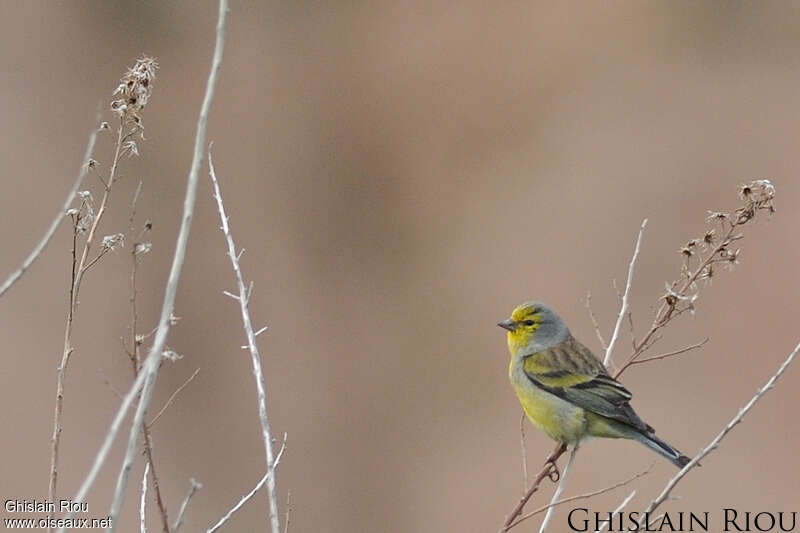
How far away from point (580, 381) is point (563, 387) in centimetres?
9

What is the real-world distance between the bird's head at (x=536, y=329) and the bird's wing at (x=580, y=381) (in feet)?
0.13

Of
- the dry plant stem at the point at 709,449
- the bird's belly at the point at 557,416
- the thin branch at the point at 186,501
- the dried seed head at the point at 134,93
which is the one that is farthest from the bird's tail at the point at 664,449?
the dried seed head at the point at 134,93

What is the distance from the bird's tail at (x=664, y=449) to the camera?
4.31m

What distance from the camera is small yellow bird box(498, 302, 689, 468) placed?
462 centimetres

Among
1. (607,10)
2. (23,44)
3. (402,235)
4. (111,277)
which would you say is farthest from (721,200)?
(23,44)

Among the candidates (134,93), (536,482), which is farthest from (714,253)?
(134,93)

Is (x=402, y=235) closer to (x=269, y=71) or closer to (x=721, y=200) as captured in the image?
(x=269, y=71)

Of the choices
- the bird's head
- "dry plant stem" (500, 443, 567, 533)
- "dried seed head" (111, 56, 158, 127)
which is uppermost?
"dried seed head" (111, 56, 158, 127)

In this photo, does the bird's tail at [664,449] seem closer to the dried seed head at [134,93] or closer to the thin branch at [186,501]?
the thin branch at [186,501]

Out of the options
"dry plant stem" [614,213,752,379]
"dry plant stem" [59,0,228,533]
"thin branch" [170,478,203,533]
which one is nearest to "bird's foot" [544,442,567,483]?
"dry plant stem" [614,213,752,379]

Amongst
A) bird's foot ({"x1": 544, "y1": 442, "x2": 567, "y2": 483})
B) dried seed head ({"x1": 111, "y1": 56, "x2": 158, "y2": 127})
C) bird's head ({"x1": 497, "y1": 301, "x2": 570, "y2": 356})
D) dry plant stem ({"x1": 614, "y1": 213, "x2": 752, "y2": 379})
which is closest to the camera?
dried seed head ({"x1": 111, "y1": 56, "x2": 158, "y2": 127})

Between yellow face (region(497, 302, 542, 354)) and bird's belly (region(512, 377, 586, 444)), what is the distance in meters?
0.28

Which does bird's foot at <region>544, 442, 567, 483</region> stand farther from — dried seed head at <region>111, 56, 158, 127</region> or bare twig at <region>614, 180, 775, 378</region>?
dried seed head at <region>111, 56, 158, 127</region>

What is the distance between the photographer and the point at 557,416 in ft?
15.4
